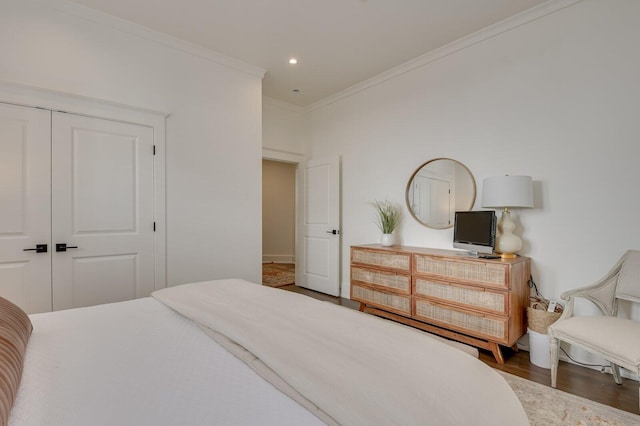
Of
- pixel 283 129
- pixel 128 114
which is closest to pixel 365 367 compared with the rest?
pixel 128 114

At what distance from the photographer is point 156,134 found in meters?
3.03

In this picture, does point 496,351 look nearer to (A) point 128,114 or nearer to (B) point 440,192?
(B) point 440,192

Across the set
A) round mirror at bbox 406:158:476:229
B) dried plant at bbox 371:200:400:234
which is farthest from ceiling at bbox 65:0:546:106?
dried plant at bbox 371:200:400:234

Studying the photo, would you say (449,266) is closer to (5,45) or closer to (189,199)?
(189,199)

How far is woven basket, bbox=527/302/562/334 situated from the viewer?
2.37 meters

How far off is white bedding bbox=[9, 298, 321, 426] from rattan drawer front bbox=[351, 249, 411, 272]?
7.14ft

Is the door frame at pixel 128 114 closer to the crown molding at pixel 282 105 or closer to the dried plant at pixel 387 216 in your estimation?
the crown molding at pixel 282 105

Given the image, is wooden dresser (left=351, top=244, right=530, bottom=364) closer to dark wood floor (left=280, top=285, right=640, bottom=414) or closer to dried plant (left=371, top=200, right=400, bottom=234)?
dark wood floor (left=280, top=285, right=640, bottom=414)

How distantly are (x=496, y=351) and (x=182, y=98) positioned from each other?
11.8 ft

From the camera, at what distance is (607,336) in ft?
5.93

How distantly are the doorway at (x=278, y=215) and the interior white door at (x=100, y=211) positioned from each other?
451cm

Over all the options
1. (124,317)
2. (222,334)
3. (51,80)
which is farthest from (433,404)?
(51,80)

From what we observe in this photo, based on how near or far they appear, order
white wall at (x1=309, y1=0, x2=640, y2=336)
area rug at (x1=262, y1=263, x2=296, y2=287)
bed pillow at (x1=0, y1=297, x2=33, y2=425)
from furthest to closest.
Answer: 1. area rug at (x1=262, y1=263, x2=296, y2=287)
2. white wall at (x1=309, y1=0, x2=640, y2=336)
3. bed pillow at (x1=0, y1=297, x2=33, y2=425)

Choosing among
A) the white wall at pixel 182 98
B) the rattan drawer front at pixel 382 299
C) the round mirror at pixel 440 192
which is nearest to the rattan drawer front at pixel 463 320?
the rattan drawer front at pixel 382 299
